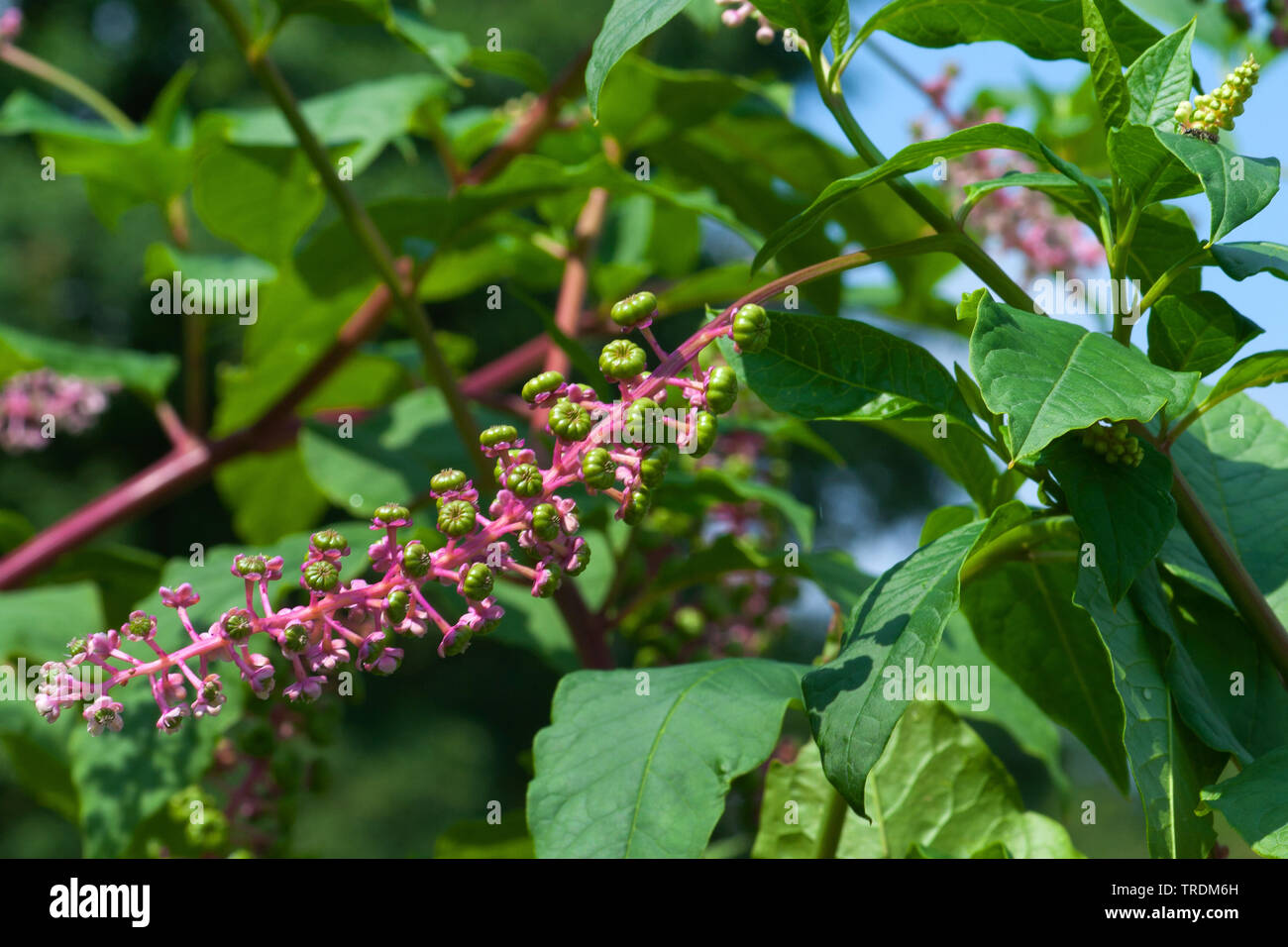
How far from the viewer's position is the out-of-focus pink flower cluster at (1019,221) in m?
1.40

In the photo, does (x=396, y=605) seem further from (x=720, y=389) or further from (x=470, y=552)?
(x=720, y=389)

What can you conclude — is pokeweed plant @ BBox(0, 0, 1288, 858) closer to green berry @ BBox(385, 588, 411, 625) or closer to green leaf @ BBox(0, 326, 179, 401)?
green berry @ BBox(385, 588, 411, 625)

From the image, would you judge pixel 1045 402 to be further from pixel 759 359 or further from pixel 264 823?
pixel 264 823

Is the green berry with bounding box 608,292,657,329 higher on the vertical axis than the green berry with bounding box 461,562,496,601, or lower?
higher

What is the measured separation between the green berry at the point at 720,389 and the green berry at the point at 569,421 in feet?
0.19

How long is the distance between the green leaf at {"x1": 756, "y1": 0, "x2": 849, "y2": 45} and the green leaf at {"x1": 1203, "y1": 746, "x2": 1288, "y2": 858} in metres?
0.41

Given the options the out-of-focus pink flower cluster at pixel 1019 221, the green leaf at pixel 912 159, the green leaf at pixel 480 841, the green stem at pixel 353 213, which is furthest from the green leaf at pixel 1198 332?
the out-of-focus pink flower cluster at pixel 1019 221

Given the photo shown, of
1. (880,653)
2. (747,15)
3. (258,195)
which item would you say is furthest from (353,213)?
(880,653)

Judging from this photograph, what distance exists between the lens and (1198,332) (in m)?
0.60

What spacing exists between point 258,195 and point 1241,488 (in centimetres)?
96

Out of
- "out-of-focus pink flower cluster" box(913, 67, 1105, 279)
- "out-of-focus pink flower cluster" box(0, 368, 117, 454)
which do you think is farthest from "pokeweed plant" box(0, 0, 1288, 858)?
"out-of-focus pink flower cluster" box(0, 368, 117, 454)

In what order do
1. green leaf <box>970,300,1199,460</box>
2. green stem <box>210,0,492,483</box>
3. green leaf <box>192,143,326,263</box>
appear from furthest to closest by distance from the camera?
green leaf <box>192,143,326,263</box>
green stem <box>210,0,492,483</box>
green leaf <box>970,300,1199,460</box>

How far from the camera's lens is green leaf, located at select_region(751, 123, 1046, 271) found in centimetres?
55
